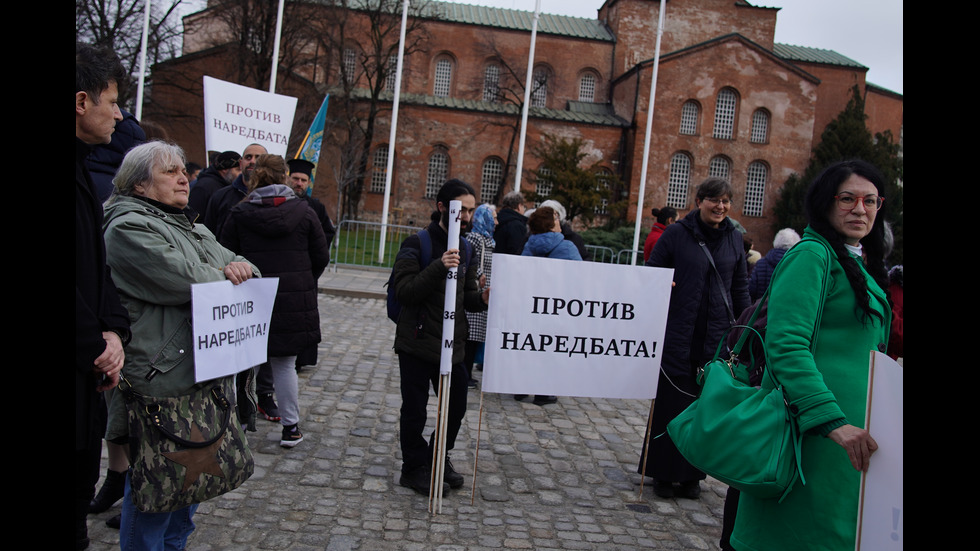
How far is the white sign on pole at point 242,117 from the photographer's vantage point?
9.80 meters

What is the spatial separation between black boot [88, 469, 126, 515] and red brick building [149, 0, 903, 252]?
1470 inches

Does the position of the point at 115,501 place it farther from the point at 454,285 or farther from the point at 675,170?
the point at 675,170

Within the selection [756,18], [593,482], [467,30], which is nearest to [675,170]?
[756,18]

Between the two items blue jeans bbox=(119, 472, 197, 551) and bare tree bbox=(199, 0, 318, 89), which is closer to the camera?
A: blue jeans bbox=(119, 472, 197, 551)

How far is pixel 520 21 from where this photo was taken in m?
53.2

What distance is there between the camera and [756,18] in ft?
163

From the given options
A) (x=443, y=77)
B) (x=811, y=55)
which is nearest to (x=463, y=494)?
(x=443, y=77)

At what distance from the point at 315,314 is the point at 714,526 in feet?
11.4

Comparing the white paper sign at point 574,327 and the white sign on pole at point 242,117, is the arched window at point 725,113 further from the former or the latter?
the white paper sign at point 574,327

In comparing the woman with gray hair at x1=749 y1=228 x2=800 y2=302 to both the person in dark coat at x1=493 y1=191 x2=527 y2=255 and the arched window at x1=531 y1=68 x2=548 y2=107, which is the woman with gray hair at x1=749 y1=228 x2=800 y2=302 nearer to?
the person in dark coat at x1=493 y1=191 x2=527 y2=255

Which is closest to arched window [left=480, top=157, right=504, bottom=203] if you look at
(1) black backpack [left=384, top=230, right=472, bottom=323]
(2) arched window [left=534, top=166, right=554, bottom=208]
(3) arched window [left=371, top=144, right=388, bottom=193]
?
(2) arched window [left=534, top=166, right=554, bottom=208]

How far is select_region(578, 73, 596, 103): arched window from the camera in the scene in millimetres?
51250

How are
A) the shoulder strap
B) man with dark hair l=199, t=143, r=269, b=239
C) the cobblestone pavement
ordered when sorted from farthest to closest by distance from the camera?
1. man with dark hair l=199, t=143, r=269, b=239
2. the shoulder strap
3. the cobblestone pavement

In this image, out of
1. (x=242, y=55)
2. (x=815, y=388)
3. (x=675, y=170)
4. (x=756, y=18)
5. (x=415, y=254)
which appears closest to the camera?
(x=815, y=388)
